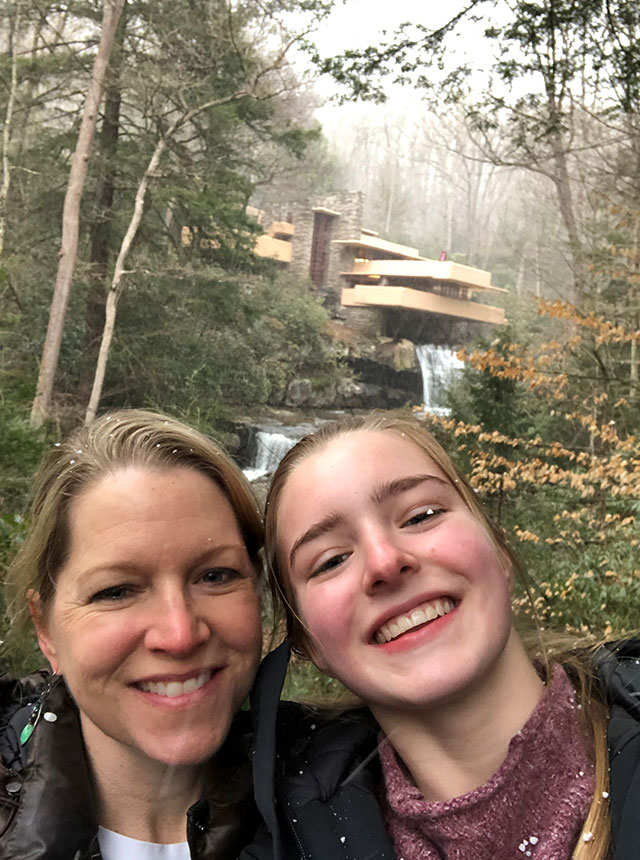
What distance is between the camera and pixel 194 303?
178 cm

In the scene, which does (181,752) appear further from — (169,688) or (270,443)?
(270,443)

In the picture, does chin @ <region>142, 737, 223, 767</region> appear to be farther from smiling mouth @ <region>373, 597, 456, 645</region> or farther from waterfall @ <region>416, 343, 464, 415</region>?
waterfall @ <region>416, 343, 464, 415</region>

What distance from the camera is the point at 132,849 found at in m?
0.60

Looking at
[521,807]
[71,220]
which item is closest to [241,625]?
[521,807]

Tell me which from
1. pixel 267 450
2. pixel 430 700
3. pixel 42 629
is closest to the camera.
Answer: pixel 430 700

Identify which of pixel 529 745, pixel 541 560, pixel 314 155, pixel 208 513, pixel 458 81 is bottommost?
pixel 541 560

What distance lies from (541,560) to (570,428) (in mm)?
363

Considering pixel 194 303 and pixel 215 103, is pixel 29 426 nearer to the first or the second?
pixel 194 303

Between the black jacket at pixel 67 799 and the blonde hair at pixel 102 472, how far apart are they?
0.12 m

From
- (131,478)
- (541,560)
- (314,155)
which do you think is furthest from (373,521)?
(314,155)

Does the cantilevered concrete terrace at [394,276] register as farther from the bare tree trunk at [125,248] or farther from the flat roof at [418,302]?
the bare tree trunk at [125,248]

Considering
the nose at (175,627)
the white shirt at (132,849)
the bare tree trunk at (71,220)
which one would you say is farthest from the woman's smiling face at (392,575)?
the bare tree trunk at (71,220)

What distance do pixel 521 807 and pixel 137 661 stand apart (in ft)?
1.11

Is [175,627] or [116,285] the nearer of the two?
[175,627]
